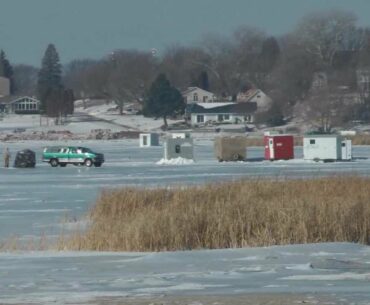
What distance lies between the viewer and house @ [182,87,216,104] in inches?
6658

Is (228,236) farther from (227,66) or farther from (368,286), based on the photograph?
(227,66)

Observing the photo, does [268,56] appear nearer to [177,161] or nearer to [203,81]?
[203,81]

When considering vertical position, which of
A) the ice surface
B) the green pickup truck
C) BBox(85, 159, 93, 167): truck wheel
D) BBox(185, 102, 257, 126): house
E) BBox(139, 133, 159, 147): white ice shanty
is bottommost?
the ice surface

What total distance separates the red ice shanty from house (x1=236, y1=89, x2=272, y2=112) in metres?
72.9

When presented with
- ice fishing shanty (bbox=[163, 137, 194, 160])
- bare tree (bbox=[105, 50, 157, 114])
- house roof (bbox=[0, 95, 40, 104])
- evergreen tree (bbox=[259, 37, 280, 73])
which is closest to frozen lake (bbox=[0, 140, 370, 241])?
ice fishing shanty (bbox=[163, 137, 194, 160])

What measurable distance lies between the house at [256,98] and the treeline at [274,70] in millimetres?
1552

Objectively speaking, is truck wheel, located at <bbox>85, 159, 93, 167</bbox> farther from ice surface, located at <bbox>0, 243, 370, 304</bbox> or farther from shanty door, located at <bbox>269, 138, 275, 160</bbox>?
ice surface, located at <bbox>0, 243, 370, 304</bbox>

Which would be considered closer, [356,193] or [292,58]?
[356,193]

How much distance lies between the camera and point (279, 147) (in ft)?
208

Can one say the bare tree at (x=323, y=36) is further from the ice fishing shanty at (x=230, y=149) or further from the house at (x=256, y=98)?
the ice fishing shanty at (x=230, y=149)

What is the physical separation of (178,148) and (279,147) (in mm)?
5575

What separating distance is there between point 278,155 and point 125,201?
35288mm

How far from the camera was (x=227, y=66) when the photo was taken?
174 metres

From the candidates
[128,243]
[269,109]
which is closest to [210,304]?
[128,243]
